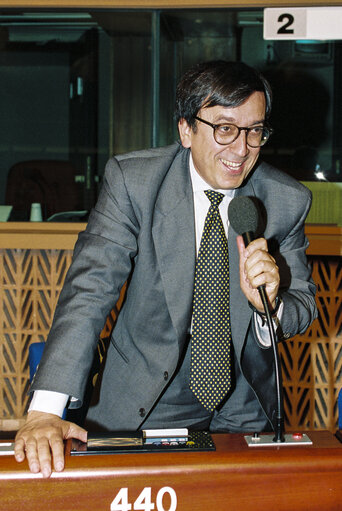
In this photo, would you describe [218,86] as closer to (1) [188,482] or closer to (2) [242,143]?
(2) [242,143]

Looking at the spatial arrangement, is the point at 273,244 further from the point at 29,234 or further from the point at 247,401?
the point at 29,234

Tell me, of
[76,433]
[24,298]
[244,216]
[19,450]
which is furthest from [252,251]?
[24,298]

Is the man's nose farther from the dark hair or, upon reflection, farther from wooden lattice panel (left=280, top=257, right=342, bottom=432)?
wooden lattice panel (left=280, top=257, right=342, bottom=432)

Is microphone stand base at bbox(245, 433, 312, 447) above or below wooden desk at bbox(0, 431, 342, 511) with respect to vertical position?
above

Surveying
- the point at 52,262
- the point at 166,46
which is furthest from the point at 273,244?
the point at 166,46

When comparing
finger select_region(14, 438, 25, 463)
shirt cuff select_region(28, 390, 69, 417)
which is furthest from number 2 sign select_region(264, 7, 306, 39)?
finger select_region(14, 438, 25, 463)

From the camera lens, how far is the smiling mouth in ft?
6.10

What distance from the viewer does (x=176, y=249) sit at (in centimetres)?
190

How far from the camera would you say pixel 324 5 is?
4.03 metres

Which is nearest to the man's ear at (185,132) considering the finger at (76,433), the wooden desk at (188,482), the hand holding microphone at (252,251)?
the hand holding microphone at (252,251)

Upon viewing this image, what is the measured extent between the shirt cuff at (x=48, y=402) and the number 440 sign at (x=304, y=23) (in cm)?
297

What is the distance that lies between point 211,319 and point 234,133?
0.50 m

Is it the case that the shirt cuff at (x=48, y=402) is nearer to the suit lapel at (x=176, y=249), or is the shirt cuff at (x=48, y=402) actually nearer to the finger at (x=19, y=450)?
the finger at (x=19, y=450)

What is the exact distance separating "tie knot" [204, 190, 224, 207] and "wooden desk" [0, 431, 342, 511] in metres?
0.90
